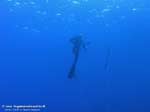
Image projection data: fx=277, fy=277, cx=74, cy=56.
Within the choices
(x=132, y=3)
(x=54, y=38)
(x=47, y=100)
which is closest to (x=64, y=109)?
(x=47, y=100)

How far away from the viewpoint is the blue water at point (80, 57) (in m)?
1.73

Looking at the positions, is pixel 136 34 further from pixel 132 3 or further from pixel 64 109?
pixel 64 109

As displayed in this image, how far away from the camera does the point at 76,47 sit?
176 centimetres

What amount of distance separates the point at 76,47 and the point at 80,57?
2.7 inches

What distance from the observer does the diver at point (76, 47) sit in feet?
5.72

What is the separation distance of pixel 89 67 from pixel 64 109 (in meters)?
0.32

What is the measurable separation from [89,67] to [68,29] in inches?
10.9

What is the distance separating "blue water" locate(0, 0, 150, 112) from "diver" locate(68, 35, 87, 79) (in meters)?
0.02

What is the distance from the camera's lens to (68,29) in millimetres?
1733

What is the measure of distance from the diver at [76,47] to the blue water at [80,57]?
2 cm

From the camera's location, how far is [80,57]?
176cm

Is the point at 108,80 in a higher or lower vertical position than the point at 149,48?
lower

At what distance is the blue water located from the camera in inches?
67.9

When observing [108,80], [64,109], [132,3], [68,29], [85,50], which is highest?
[132,3]
